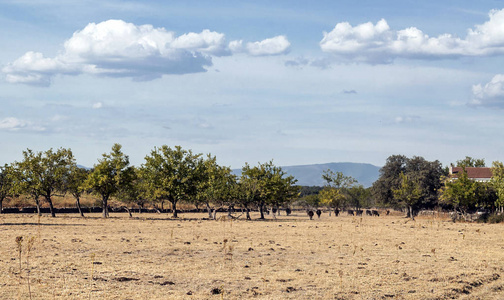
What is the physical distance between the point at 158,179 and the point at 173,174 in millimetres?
2090

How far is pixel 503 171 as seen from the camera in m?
82.8

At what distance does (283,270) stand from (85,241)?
48.8ft

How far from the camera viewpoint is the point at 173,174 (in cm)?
7238

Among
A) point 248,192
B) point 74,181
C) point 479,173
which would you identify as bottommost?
point 248,192

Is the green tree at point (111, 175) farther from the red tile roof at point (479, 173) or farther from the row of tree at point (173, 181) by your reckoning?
the red tile roof at point (479, 173)

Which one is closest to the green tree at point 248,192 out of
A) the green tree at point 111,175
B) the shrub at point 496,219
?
the green tree at point 111,175

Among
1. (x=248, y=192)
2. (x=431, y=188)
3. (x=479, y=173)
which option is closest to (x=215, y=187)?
(x=248, y=192)

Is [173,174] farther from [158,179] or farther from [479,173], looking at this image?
[479,173]

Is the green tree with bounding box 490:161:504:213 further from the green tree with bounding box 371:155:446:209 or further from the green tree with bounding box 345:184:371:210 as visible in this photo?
the green tree with bounding box 345:184:371:210

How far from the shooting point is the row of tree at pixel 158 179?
71.5m

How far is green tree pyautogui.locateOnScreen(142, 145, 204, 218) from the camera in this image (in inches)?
2803

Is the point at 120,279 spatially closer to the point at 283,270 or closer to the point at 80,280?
the point at 80,280

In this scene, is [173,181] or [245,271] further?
[173,181]

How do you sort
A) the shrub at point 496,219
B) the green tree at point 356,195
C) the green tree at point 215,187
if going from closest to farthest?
the shrub at point 496,219 < the green tree at point 215,187 < the green tree at point 356,195
